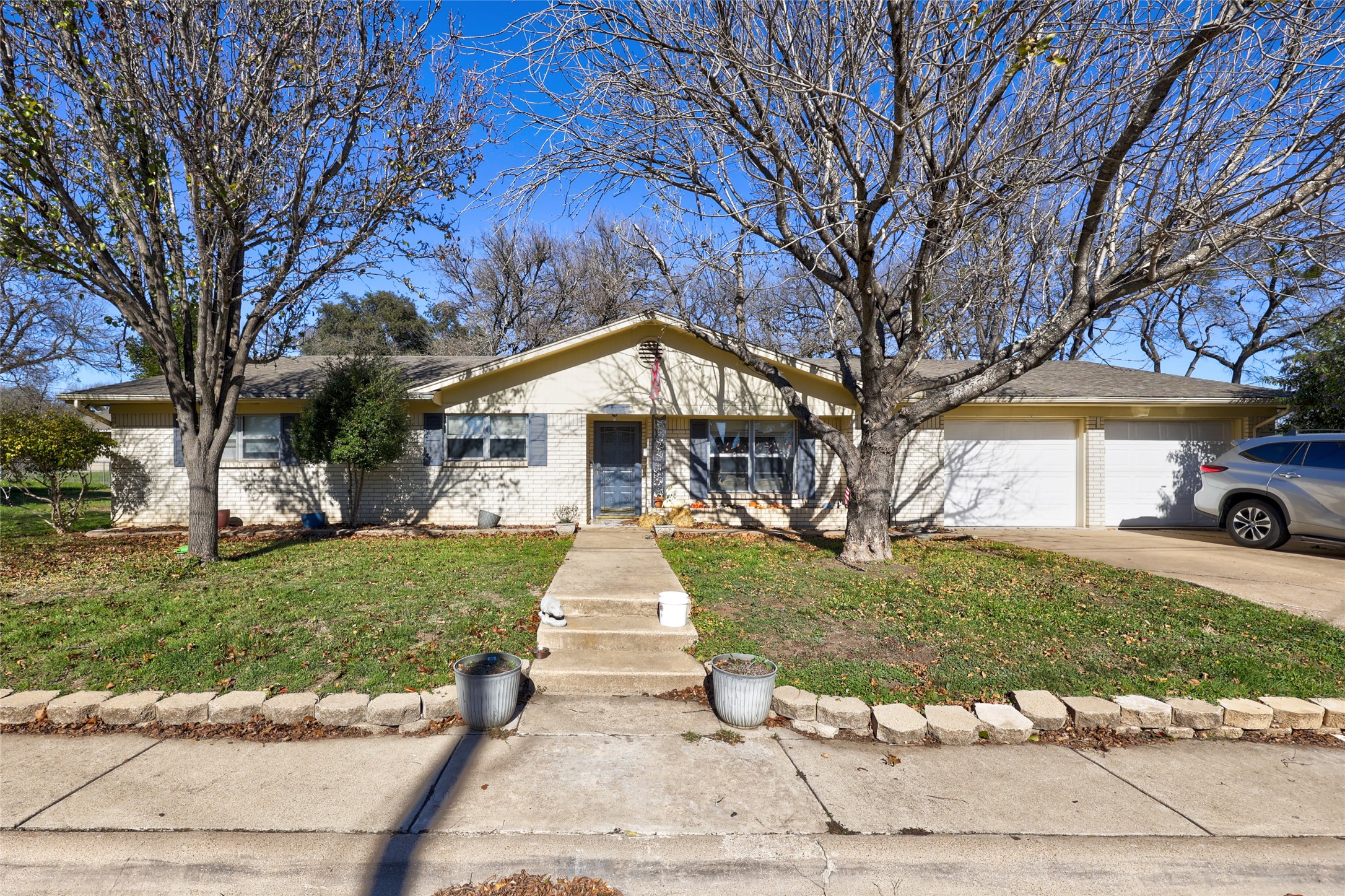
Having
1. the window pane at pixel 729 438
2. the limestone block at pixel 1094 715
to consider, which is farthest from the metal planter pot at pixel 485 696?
the window pane at pixel 729 438

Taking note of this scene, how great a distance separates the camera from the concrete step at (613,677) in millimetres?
4883

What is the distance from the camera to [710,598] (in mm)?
6559

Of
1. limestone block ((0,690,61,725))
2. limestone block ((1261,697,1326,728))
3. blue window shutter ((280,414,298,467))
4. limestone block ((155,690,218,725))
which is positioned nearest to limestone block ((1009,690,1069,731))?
limestone block ((1261,697,1326,728))

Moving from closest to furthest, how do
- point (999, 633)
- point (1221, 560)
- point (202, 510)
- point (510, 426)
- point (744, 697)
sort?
point (744, 697)
point (999, 633)
point (202, 510)
point (1221, 560)
point (510, 426)

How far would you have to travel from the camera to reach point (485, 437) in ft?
39.0

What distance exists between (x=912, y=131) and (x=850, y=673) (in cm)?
554

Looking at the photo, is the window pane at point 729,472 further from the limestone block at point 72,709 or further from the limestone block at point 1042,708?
the limestone block at point 72,709

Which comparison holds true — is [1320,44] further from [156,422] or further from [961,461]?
[156,422]

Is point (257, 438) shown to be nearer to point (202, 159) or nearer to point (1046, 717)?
point (202, 159)

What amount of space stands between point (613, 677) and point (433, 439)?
8.15m

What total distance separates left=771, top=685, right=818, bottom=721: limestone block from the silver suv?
9090 mm

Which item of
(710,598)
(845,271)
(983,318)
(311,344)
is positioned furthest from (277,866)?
(311,344)

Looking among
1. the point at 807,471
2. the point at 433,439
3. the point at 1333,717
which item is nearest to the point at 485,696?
the point at 1333,717

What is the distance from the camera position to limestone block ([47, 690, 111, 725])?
4160 millimetres
